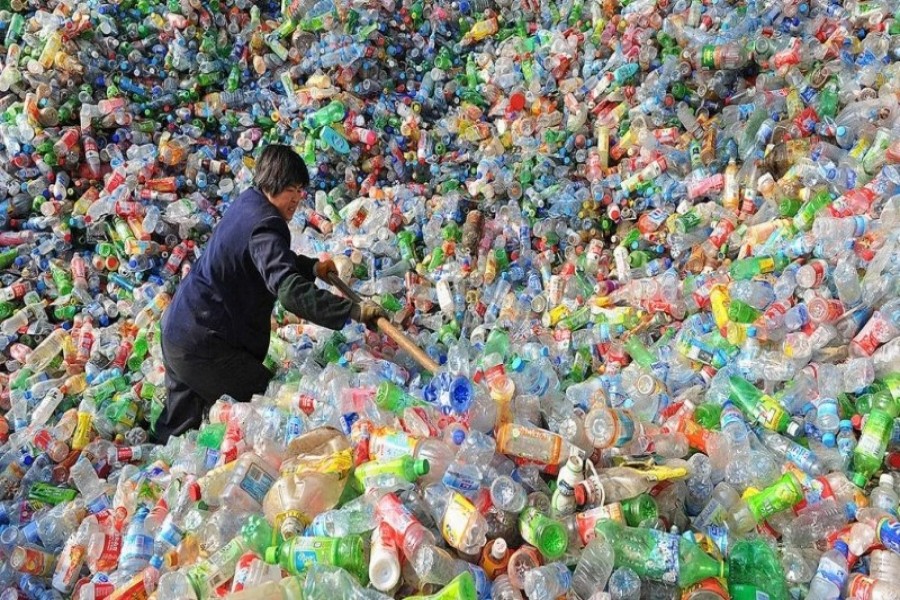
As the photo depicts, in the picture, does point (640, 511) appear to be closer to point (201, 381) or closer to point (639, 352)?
point (639, 352)

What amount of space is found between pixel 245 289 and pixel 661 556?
259 centimetres

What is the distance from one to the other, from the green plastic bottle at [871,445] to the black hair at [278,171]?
2850 mm

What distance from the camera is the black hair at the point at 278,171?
3885mm

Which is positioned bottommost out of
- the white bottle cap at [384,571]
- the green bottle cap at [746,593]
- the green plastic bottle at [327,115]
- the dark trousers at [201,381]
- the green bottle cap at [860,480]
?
the dark trousers at [201,381]

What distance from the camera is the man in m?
3.67

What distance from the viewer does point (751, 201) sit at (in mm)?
4664

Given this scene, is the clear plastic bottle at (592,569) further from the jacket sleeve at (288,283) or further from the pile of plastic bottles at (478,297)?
the jacket sleeve at (288,283)

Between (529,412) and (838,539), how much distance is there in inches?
48.9

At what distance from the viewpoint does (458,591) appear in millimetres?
2279

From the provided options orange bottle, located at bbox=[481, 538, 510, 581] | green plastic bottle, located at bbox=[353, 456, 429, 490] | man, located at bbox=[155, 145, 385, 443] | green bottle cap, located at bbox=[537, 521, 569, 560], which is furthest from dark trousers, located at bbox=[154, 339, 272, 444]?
green bottle cap, located at bbox=[537, 521, 569, 560]

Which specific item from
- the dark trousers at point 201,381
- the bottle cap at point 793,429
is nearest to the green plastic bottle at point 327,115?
the dark trousers at point 201,381

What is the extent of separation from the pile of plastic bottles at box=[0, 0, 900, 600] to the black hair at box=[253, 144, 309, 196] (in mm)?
990

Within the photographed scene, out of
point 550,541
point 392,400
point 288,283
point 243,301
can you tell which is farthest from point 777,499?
point 243,301

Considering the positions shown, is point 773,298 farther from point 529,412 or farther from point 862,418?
point 529,412
